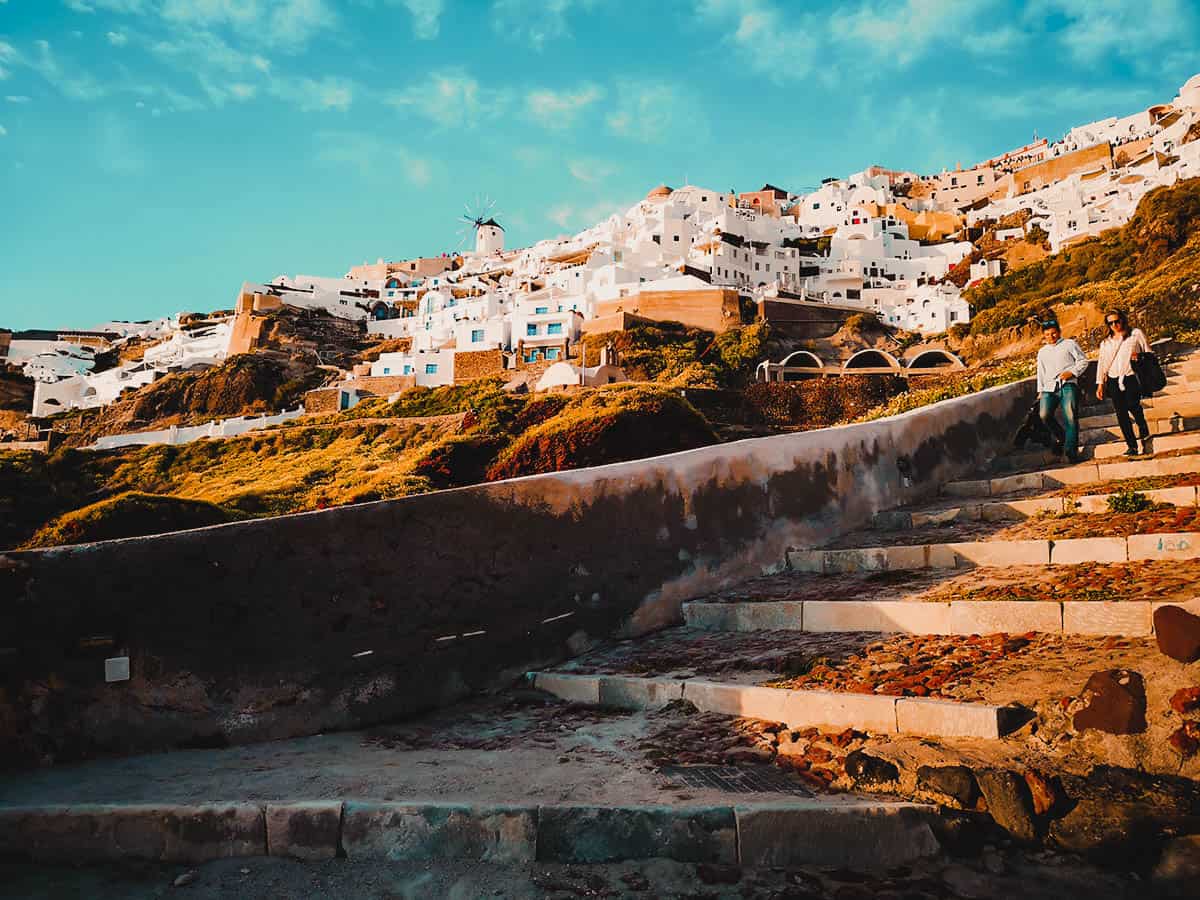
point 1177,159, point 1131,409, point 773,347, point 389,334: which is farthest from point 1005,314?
point 389,334

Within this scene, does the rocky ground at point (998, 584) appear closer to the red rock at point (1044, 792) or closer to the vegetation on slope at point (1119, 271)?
the red rock at point (1044, 792)

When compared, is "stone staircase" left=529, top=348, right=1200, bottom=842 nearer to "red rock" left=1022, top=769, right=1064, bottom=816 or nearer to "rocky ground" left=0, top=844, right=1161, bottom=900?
"red rock" left=1022, top=769, right=1064, bottom=816

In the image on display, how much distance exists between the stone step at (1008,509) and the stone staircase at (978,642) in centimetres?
1

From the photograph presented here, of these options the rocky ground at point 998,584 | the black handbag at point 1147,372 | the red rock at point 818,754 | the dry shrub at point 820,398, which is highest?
the dry shrub at point 820,398

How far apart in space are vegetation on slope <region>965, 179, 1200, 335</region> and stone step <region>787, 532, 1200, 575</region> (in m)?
14.2

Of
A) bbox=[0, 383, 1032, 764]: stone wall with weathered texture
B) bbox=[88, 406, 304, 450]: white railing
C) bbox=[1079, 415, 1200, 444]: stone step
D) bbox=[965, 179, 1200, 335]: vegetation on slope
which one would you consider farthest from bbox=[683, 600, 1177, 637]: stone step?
bbox=[88, 406, 304, 450]: white railing

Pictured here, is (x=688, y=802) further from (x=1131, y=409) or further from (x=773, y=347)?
(x=773, y=347)

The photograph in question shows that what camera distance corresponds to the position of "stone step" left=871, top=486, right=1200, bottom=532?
15.9ft

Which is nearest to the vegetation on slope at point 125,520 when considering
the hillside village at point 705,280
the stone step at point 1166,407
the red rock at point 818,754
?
the red rock at point 818,754

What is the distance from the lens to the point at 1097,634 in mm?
3195

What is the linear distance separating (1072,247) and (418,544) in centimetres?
6397

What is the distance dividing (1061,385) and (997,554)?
12.0 ft

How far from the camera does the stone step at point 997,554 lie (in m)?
3.92

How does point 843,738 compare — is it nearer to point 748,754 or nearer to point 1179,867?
point 748,754
